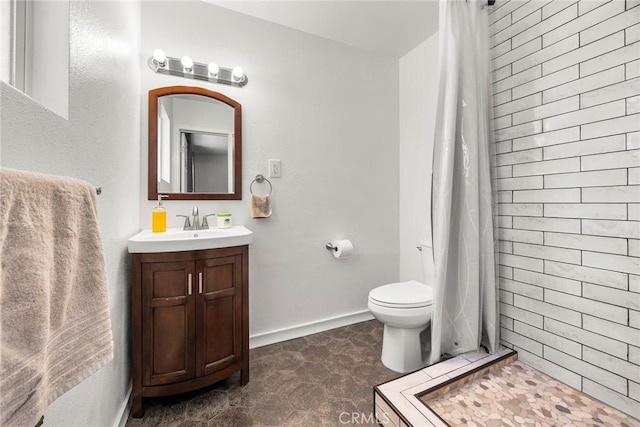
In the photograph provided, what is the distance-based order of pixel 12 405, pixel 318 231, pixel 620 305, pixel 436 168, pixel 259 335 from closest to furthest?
pixel 12 405 → pixel 620 305 → pixel 436 168 → pixel 259 335 → pixel 318 231

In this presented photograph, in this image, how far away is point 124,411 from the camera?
4.04 ft

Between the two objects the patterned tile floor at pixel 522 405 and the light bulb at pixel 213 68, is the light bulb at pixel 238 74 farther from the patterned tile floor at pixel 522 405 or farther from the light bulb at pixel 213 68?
the patterned tile floor at pixel 522 405

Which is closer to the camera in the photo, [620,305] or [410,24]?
[620,305]

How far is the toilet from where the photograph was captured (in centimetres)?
151

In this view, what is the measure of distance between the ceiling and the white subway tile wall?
1.85 ft

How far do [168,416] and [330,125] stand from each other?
2.12m

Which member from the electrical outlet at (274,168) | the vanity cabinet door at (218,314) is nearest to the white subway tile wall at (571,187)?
the electrical outlet at (274,168)

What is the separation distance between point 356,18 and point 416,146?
1.10 metres

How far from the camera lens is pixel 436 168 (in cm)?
148

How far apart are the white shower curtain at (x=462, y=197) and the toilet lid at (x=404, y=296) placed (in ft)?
0.42

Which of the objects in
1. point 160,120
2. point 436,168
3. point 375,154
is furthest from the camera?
point 375,154

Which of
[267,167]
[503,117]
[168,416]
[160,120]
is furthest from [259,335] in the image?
[503,117]

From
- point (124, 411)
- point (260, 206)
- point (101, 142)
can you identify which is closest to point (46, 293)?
point (101, 142)

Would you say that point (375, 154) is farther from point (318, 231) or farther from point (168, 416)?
point (168, 416)
